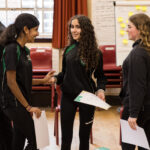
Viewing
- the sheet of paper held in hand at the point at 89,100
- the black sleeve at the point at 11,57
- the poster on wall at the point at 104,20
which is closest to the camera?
the black sleeve at the point at 11,57

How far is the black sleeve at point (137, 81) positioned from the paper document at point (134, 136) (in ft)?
0.37

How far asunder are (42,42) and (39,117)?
10.4 ft

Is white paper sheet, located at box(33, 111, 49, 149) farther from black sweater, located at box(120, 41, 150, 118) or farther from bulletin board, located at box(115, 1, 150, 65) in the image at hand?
bulletin board, located at box(115, 1, 150, 65)

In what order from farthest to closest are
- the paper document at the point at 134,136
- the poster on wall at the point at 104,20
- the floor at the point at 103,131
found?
the poster on wall at the point at 104,20 < the floor at the point at 103,131 < the paper document at the point at 134,136

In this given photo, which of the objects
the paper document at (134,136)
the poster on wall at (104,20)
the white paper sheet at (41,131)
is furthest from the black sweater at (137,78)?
the poster on wall at (104,20)

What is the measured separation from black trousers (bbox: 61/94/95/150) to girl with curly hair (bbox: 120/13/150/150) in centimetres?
34

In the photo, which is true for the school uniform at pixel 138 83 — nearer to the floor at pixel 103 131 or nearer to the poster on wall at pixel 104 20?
the floor at pixel 103 131

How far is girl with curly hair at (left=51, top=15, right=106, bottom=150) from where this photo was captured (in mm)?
1848

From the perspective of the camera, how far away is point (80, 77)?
184 cm

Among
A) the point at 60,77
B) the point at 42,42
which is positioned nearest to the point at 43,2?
the point at 42,42

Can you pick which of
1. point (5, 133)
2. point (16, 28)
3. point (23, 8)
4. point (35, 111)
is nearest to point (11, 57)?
point (16, 28)

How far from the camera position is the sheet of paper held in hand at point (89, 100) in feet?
5.56

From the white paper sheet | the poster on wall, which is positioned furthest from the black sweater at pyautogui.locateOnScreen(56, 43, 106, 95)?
the poster on wall

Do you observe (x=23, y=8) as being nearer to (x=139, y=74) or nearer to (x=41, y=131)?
(x=41, y=131)
